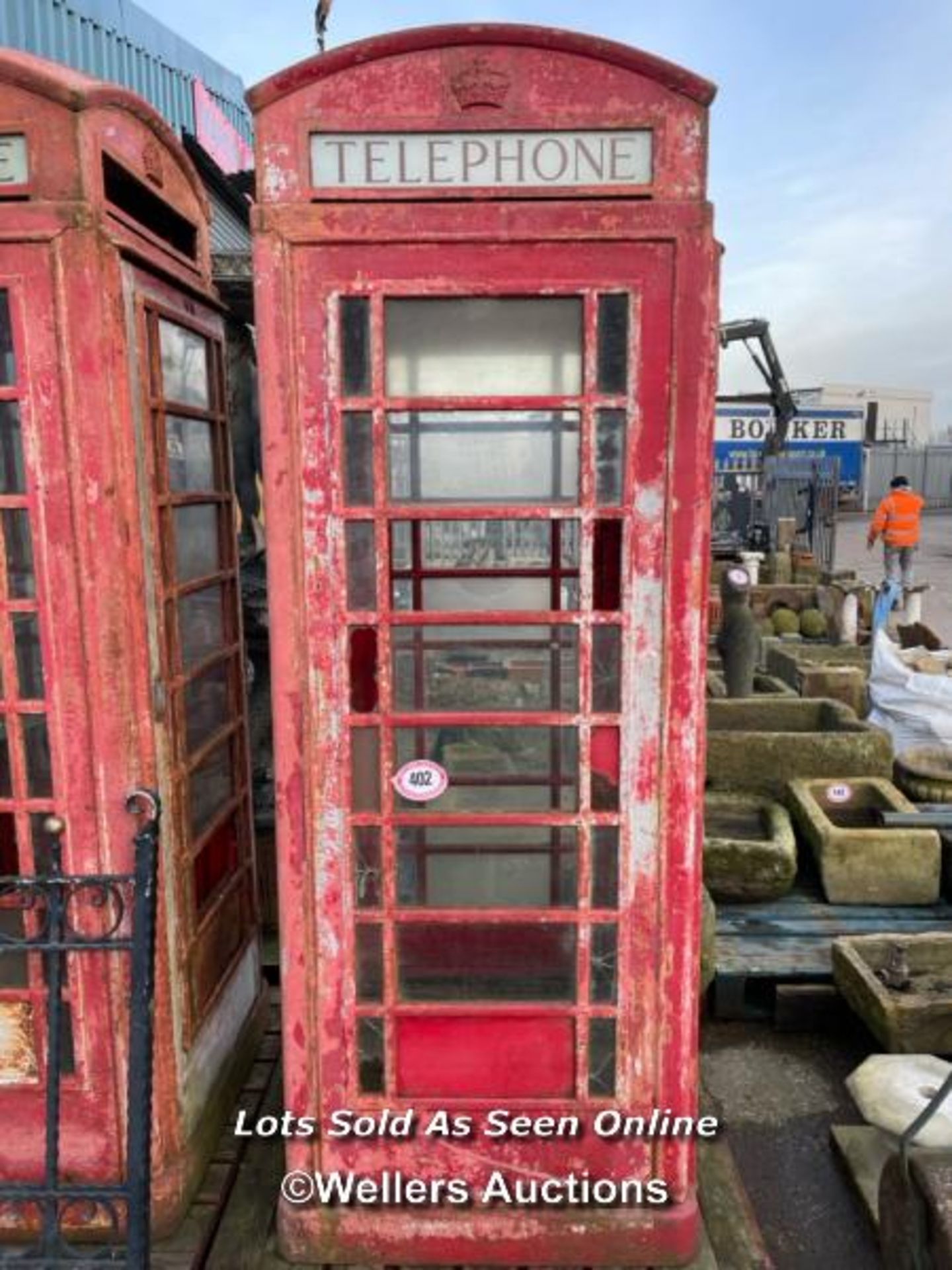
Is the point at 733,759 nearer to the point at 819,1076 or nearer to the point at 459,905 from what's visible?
the point at 819,1076

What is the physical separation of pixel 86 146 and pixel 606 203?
1.27 metres

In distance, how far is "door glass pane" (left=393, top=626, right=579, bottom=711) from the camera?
2.45 meters

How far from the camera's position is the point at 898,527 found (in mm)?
11328

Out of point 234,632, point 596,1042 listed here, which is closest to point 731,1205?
point 596,1042

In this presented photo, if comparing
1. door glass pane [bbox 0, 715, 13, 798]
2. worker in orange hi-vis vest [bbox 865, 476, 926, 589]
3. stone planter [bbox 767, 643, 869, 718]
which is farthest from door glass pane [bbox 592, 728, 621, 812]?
worker in orange hi-vis vest [bbox 865, 476, 926, 589]

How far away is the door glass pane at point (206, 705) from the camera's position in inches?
111

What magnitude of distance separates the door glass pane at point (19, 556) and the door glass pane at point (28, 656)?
0.06 metres

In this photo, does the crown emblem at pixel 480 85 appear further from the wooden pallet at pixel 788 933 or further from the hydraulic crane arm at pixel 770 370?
the hydraulic crane arm at pixel 770 370

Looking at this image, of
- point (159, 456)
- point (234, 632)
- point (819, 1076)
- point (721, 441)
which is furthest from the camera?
point (721, 441)

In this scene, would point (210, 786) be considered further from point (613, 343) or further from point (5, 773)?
point (613, 343)

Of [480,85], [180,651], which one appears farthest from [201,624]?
[480,85]

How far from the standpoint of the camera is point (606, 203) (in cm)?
209

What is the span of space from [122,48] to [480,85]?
7639 millimetres

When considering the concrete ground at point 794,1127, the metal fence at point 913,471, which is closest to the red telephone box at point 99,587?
the concrete ground at point 794,1127
